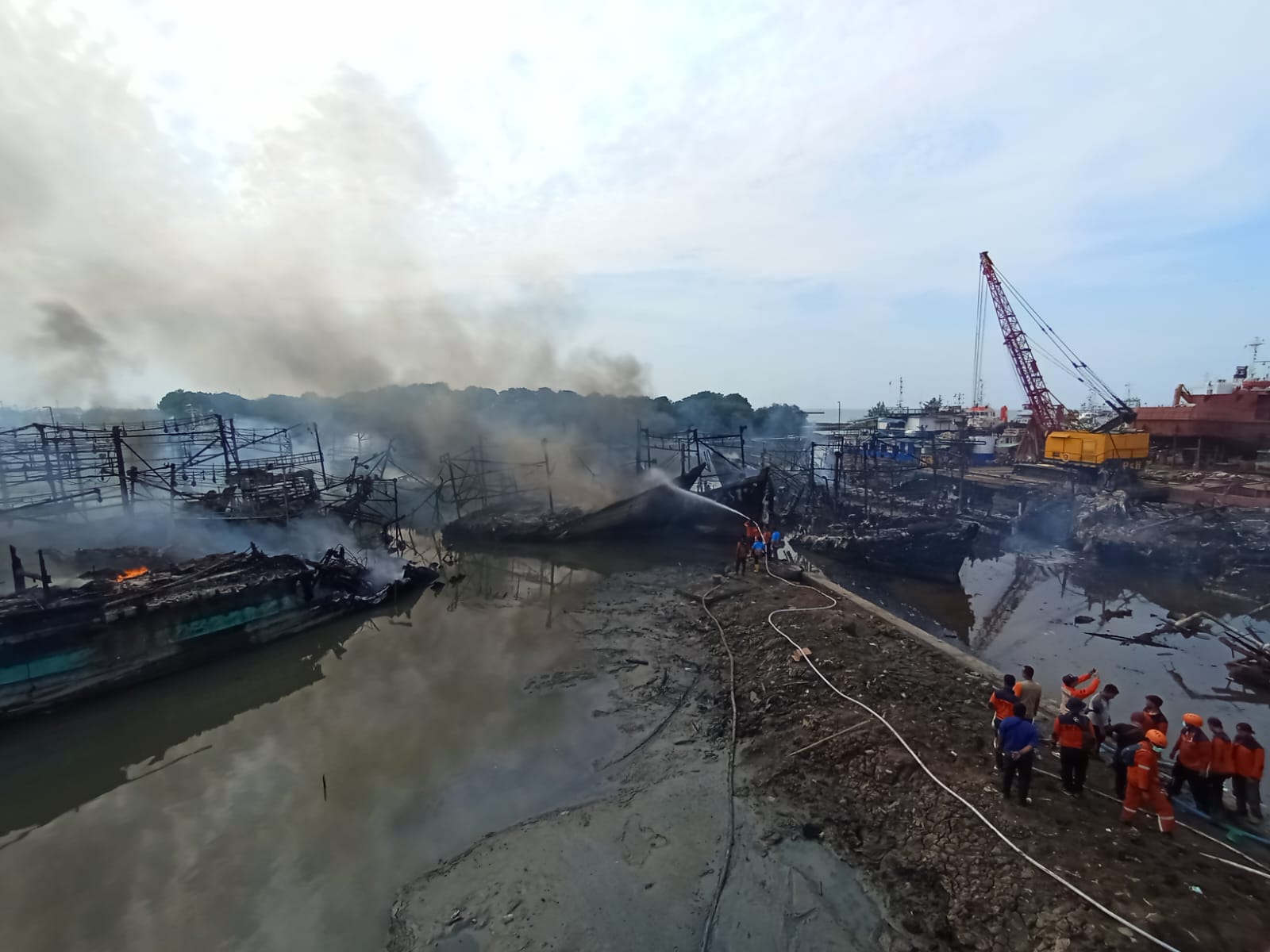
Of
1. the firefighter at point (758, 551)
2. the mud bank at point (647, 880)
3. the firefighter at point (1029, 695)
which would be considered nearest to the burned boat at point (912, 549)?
the firefighter at point (758, 551)

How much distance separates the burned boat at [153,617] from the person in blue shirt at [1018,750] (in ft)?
58.6

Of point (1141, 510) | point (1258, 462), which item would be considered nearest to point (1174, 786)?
point (1141, 510)

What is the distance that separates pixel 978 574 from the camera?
2377cm

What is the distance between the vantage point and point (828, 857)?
7.63m

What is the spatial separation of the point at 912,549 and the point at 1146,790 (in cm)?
1653

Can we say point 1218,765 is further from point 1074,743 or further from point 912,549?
point 912,549

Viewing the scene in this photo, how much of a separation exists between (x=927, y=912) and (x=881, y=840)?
3.55ft

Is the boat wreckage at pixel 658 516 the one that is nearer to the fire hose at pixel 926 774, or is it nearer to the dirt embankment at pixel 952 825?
the fire hose at pixel 926 774

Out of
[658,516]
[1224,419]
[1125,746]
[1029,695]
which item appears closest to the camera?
[1125,746]

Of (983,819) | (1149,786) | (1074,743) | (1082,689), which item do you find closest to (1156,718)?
(1149,786)

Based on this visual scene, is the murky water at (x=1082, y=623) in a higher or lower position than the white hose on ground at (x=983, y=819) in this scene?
lower

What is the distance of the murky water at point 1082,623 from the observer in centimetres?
1338

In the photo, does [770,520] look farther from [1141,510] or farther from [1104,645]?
[1141,510]

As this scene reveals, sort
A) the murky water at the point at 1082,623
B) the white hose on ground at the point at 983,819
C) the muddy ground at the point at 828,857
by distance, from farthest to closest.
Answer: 1. the murky water at the point at 1082,623
2. the muddy ground at the point at 828,857
3. the white hose on ground at the point at 983,819
